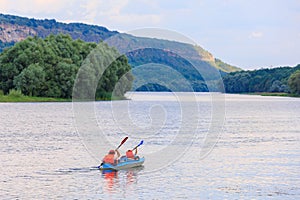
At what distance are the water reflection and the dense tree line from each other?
8937 cm

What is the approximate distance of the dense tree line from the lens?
423 ft

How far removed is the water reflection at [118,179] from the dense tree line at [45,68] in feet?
293

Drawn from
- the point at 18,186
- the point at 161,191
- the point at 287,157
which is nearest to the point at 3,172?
the point at 18,186

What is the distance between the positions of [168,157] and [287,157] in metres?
9.91

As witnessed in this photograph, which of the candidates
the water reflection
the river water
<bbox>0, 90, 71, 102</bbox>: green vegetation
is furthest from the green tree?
the water reflection

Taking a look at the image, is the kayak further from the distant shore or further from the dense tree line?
the distant shore

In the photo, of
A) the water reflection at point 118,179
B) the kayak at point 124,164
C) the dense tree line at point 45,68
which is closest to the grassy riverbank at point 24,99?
the dense tree line at point 45,68

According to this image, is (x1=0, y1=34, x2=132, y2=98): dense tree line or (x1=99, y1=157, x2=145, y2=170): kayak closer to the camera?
(x1=99, y1=157, x2=145, y2=170): kayak

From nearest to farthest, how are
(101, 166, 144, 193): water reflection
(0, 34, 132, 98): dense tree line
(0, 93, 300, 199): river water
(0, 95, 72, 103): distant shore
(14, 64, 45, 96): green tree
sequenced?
1. (0, 93, 300, 199): river water
2. (101, 166, 144, 193): water reflection
3. (14, 64, 45, 96): green tree
4. (0, 34, 132, 98): dense tree line
5. (0, 95, 72, 103): distant shore

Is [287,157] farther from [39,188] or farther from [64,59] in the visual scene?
[64,59]

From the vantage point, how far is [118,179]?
126ft

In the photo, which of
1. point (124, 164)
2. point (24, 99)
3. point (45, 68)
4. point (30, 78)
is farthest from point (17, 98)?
point (124, 164)

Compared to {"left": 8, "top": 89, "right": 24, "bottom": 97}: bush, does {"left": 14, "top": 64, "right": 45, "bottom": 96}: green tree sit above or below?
above

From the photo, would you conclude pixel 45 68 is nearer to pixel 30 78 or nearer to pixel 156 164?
pixel 30 78
